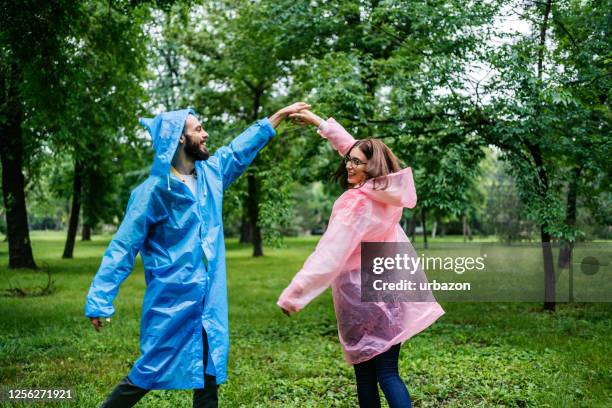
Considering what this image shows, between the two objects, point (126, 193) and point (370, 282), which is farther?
point (126, 193)

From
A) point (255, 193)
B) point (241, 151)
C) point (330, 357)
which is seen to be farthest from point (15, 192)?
point (241, 151)

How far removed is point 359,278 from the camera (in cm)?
348

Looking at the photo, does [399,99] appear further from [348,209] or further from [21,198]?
[21,198]

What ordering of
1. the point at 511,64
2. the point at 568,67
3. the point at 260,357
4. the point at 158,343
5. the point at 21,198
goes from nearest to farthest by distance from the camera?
the point at 158,343
the point at 260,357
the point at 511,64
the point at 568,67
the point at 21,198

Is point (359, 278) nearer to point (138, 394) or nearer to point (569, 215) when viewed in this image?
point (138, 394)

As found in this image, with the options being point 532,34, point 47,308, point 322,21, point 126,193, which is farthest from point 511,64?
point 126,193

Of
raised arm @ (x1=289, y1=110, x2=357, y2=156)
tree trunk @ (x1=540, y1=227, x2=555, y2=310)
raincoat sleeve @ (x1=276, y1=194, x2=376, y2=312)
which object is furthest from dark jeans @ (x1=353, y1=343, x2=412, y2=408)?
tree trunk @ (x1=540, y1=227, x2=555, y2=310)

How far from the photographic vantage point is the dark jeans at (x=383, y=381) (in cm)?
330

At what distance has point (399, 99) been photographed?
27.1 feet

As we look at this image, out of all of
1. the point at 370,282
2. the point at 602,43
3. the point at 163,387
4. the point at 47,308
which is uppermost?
the point at 602,43

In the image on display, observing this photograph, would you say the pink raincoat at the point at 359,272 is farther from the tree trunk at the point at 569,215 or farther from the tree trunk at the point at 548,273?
the tree trunk at the point at 548,273

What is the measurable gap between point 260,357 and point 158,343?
379 cm

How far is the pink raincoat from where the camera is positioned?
10.8 feet

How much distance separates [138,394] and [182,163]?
4.62 feet
